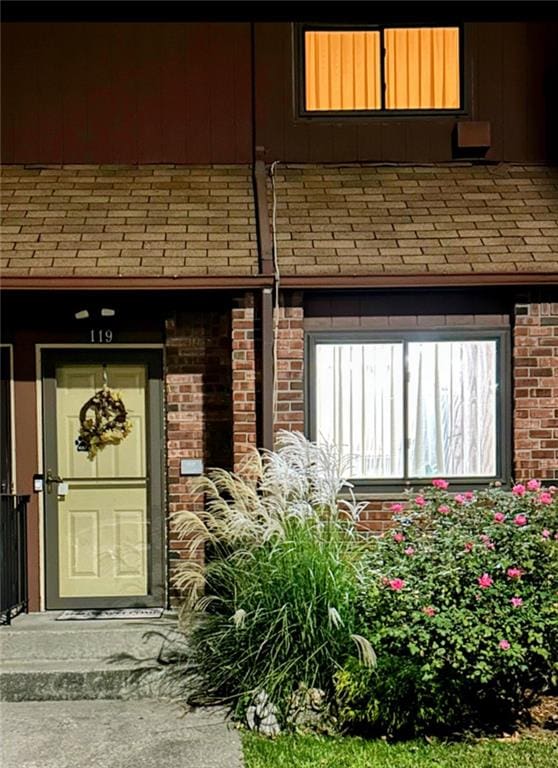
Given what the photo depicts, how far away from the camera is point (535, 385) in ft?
23.6

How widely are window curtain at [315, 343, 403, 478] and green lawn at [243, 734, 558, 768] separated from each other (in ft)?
8.23

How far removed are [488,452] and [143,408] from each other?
284cm

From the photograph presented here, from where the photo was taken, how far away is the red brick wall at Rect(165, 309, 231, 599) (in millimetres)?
7406

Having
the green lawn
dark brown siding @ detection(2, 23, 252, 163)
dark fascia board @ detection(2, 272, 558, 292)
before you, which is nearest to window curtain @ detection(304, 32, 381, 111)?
dark brown siding @ detection(2, 23, 252, 163)

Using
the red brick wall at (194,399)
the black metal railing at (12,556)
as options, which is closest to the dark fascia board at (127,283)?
the red brick wall at (194,399)

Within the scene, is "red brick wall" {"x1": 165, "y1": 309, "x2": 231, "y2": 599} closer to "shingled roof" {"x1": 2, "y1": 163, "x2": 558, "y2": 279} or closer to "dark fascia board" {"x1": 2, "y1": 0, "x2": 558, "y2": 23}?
"shingled roof" {"x1": 2, "y1": 163, "x2": 558, "y2": 279}

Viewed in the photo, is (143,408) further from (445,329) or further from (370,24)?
(370,24)

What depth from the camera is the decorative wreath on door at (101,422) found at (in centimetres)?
747

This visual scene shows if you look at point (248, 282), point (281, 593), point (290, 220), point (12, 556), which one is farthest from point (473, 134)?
point (12, 556)

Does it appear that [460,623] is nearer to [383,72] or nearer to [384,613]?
[384,613]

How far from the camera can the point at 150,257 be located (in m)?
7.14

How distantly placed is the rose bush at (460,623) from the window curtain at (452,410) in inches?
67.3

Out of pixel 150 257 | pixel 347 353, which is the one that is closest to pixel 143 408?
pixel 150 257

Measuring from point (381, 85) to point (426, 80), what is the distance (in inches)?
16.0
